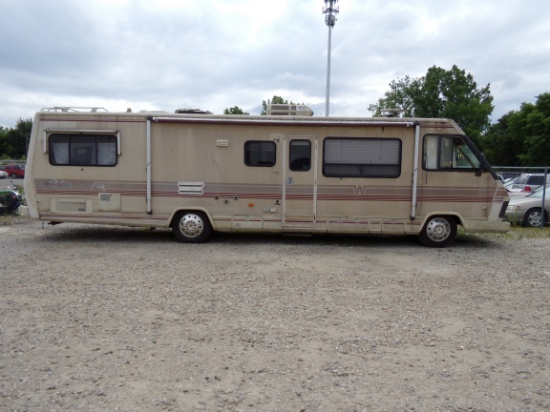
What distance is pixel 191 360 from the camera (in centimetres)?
395

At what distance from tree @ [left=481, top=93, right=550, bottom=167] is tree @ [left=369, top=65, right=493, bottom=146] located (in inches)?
156

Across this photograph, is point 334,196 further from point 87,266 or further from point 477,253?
point 87,266

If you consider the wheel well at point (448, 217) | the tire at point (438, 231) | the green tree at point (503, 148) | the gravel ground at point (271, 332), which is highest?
the green tree at point (503, 148)

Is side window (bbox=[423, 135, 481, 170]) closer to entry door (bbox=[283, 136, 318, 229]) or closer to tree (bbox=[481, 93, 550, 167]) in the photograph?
entry door (bbox=[283, 136, 318, 229])

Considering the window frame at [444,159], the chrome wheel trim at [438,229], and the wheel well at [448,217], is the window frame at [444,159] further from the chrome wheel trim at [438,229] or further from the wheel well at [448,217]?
the chrome wheel trim at [438,229]

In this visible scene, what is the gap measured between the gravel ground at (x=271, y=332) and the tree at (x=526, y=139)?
36420 mm

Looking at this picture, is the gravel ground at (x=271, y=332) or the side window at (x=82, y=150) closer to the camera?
the gravel ground at (x=271, y=332)

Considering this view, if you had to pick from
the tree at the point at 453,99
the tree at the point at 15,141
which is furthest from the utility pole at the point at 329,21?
the tree at the point at 15,141

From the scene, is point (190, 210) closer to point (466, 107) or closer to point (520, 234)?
point (520, 234)

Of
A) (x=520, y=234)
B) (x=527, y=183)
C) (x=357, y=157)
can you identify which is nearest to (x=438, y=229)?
(x=357, y=157)

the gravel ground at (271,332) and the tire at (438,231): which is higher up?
the tire at (438,231)

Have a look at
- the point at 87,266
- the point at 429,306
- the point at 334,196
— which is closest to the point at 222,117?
the point at 334,196

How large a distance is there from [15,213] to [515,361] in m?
13.3

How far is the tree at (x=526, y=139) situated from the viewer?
1548 inches
